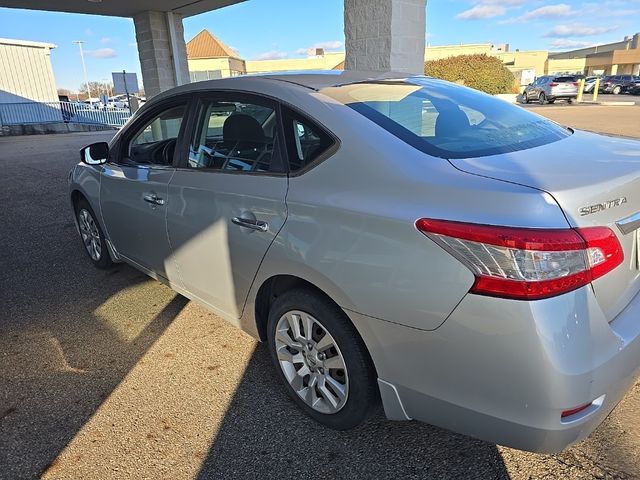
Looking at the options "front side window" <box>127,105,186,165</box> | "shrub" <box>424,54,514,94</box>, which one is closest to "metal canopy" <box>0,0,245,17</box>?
"front side window" <box>127,105,186,165</box>

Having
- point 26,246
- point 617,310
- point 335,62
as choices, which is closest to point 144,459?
point 617,310

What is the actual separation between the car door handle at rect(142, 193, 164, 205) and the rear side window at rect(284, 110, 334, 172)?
1.11m

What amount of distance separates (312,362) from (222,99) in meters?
1.60

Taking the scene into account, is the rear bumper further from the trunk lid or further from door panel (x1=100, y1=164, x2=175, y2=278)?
door panel (x1=100, y1=164, x2=175, y2=278)

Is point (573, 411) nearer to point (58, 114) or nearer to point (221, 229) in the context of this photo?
point (221, 229)

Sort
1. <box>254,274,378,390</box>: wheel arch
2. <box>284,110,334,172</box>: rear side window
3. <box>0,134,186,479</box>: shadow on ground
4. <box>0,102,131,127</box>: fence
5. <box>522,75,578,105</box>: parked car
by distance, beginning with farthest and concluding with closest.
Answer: <box>522,75,578,105</box>: parked car < <box>0,102,131,127</box>: fence < <box>0,134,186,479</box>: shadow on ground < <box>284,110,334,172</box>: rear side window < <box>254,274,378,390</box>: wheel arch

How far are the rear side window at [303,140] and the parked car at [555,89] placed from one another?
3316cm

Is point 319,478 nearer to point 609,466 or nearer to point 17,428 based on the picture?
point 609,466

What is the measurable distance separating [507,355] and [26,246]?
5.48 metres

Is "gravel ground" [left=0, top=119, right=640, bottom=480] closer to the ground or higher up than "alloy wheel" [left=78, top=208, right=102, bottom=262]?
closer to the ground

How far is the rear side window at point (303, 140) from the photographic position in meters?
2.16

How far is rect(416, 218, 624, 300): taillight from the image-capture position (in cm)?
151

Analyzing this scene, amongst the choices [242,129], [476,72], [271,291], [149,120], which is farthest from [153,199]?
[476,72]

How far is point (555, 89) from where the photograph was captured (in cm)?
3036
